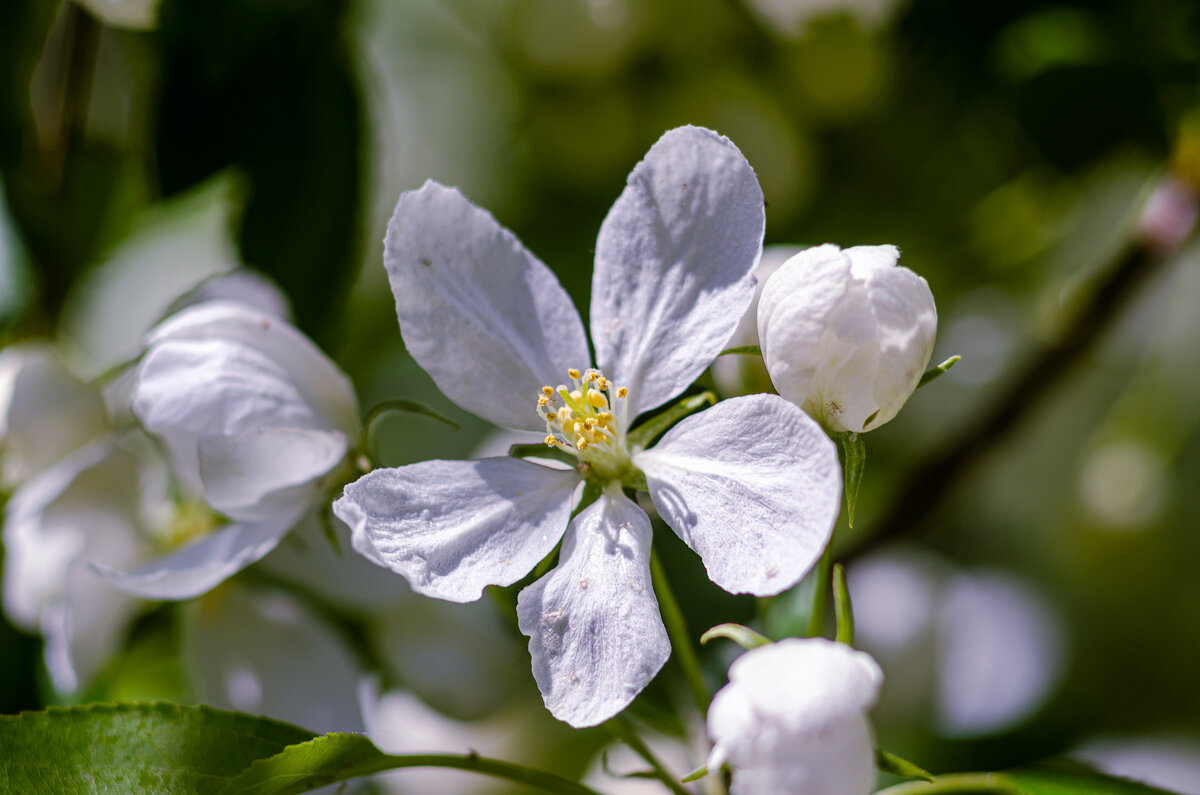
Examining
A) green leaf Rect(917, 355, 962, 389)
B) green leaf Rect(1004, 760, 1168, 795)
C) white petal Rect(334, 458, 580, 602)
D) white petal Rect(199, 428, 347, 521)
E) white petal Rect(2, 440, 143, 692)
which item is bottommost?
white petal Rect(2, 440, 143, 692)

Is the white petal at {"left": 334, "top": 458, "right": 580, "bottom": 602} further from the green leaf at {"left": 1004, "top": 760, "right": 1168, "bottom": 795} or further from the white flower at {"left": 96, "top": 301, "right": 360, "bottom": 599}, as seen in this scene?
the green leaf at {"left": 1004, "top": 760, "right": 1168, "bottom": 795}

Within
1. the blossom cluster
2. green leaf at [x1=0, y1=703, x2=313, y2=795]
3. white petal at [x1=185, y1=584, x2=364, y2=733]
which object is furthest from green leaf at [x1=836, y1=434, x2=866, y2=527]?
white petal at [x1=185, y1=584, x2=364, y2=733]

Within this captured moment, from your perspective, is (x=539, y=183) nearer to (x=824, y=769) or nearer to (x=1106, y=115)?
(x=1106, y=115)

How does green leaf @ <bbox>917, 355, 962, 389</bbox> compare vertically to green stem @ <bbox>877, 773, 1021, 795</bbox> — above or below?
above

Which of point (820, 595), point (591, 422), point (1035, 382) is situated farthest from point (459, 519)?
point (1035, 382)

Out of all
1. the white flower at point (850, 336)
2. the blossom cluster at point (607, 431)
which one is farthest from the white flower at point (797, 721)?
the white flower at point (850, 336)

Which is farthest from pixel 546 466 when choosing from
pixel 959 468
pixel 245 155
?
pixel 959 468

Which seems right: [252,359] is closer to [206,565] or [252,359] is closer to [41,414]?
[206,565]
